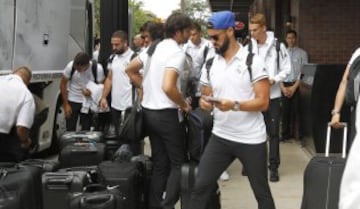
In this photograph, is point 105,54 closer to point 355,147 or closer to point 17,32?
point 17,32

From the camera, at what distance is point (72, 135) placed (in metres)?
6.93

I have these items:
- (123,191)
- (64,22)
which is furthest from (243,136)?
(64,22)

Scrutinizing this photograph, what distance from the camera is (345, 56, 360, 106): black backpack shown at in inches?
193

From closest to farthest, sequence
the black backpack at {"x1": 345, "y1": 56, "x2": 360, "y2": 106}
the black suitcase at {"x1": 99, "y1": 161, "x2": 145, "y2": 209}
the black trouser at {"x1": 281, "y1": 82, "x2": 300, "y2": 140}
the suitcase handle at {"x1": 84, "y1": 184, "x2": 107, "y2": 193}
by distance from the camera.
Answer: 1. the black backpack at {"x1": 345, "y1": 56, "x2": 360, "y2": 106}
2. the suitcase handle at {"x1": 84, "y1": 184, "x2": 107, "y2": 193}
3. the black suitcase at {"x1": 99, "y1": 161, "x2": 145, "y2": 209}
4. the black trouser at {"x1": 281, "y1": 82, "x2": 300, "y2": 140}

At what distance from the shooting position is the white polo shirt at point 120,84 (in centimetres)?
787

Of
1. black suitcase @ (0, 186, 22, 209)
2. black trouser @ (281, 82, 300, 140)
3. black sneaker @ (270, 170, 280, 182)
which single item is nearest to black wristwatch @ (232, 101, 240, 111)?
black suitcase @ (0, 186, 22, 209)

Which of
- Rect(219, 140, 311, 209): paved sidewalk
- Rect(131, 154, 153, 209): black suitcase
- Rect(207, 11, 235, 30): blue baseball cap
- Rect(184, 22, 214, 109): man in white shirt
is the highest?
Rect(207, 11, 235, 30): blue baseball cap

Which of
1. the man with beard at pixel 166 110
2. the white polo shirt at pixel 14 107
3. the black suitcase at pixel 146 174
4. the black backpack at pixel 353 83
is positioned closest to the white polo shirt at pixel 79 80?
the white polo shirt at pixel 14 107

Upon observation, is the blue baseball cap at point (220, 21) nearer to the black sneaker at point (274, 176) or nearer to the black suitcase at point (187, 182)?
the black suitcase at point (187, 182)

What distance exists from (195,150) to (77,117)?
3780mm

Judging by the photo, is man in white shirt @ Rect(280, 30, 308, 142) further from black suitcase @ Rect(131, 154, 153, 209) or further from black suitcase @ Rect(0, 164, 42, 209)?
black suitcase @ Rect(0, 164, 42, 209)

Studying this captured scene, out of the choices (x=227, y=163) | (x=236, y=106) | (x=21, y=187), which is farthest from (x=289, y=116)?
(x=21, y=187)

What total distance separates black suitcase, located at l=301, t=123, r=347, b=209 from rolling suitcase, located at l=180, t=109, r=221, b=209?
1.15 meters

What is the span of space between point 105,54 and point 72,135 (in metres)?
2.56
